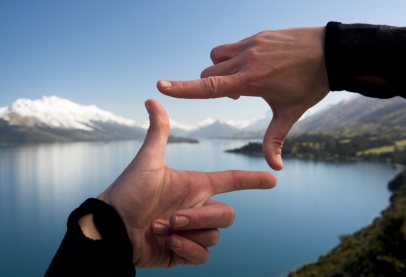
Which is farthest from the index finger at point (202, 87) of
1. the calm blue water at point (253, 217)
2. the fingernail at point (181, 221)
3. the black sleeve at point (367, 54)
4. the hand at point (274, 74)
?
the calm blue water at point (253, 217)

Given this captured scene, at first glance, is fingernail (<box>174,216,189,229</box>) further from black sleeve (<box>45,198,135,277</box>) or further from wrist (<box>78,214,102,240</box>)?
wrist (<box>78,214,102,240</box>)

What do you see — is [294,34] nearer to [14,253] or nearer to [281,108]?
[281,108]

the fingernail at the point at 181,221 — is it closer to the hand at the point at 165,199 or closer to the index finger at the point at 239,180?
the hand at the point at 165,199

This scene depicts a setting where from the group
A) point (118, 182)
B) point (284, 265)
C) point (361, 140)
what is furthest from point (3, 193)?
point (361, 140)

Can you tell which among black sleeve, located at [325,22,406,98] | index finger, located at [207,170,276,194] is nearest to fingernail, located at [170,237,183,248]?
index finger, located at [207,170,276,194]

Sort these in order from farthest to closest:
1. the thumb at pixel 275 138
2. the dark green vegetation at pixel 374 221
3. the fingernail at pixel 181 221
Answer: the dark green vegetation at pixel 374 221, the thumb at pixel 275 138, the fingernail at pixel 181 221

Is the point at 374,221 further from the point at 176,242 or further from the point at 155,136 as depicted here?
the point at 155,136
